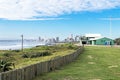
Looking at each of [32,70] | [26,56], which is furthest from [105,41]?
[32,70]

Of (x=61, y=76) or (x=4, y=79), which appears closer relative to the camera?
(x=4, y=79)

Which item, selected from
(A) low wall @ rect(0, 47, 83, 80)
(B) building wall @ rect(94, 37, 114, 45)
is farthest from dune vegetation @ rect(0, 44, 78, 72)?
(B) building wall @ rect(94, 37, 114, 45)

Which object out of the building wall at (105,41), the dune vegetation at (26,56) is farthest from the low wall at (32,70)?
the building wall at (105,41)

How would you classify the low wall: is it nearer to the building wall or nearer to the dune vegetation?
the dune vegetation

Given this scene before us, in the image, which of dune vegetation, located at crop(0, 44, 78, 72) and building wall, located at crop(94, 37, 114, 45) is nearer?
dune vegetation, located at crop(0, 44, 78, 72)

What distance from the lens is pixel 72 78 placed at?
22062mm

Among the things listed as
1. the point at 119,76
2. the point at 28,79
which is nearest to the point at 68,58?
the point at 119,76

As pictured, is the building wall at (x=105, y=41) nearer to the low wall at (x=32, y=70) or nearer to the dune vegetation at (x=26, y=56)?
the dune vegetation at (x=26, y=56)

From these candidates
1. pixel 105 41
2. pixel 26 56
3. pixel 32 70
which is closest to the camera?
pixel 32 70

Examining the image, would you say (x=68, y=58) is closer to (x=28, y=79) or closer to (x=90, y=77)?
(x=90, y=77)

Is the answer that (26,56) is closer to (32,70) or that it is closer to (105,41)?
(32,70)

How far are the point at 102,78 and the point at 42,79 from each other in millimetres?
4308

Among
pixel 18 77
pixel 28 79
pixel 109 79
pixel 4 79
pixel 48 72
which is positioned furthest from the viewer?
pixel 48 72

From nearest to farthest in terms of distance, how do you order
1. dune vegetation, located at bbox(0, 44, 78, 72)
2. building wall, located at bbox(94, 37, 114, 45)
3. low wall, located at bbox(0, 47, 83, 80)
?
low wall, located at bbox(0, 47, 83, 80) → dune vegetation, located at bbox(0, 44, 78, 72) → building wall, located at bbox(94, 37, 114, 45)
